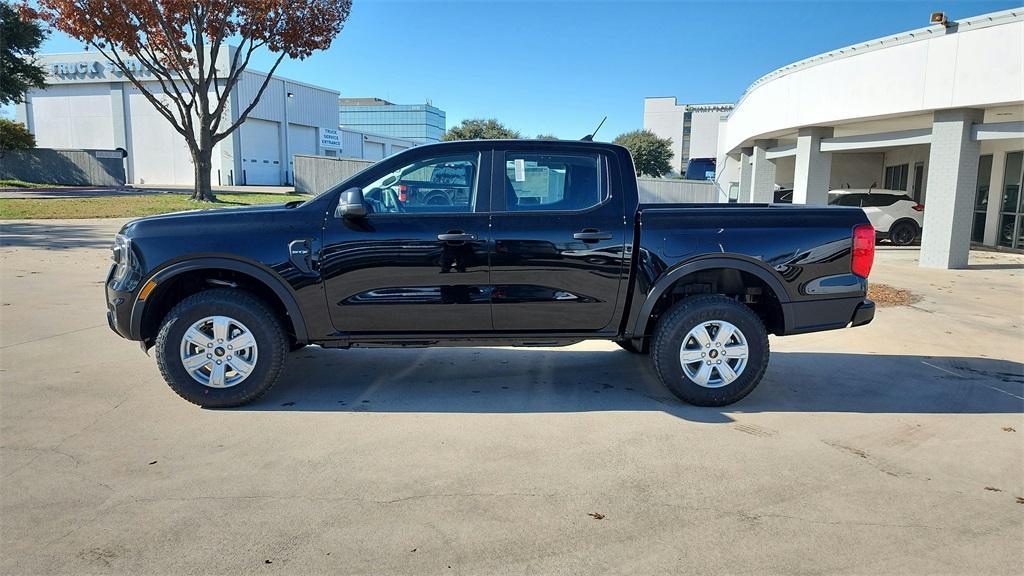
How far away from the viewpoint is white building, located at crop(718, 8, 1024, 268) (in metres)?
12.1

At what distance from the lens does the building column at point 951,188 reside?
12891 mm

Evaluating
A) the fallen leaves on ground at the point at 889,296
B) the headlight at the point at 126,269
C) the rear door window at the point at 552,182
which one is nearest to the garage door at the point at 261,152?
the fallen leaves on ground at the point at 889,296

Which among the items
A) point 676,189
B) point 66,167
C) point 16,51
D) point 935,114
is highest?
point 16,51

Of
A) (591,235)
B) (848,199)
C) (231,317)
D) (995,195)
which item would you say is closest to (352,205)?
(231,317)

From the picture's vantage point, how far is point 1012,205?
56.2 feet

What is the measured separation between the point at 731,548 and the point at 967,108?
13094 millimetres

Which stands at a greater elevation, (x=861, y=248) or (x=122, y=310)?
(x=861, y=248)

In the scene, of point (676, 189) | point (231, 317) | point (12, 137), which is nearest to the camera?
point (231, 317)

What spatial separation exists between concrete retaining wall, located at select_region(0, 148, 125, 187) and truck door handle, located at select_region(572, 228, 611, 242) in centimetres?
4434

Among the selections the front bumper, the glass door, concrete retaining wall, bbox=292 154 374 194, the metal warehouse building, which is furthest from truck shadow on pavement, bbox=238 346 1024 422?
the metal warehouse building

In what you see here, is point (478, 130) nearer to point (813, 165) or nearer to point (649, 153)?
point (649, 153)

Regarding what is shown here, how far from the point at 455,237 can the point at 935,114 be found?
12.5m

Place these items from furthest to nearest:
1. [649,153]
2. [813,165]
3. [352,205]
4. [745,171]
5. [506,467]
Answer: [649,153] → [745,171] → [813,165] → [352,205] → [506,467]

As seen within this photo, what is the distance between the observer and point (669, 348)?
4.82m
